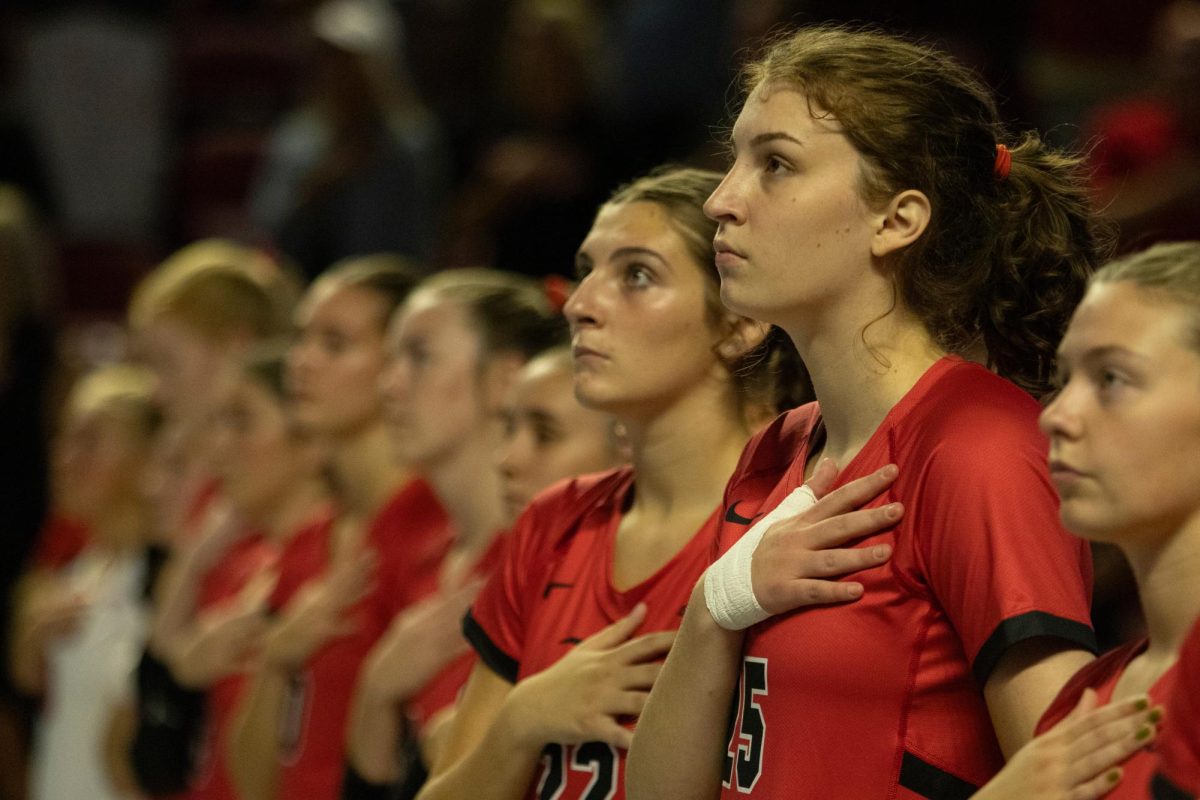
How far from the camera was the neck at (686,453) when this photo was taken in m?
2.62

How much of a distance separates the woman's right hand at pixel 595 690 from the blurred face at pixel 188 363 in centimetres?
287

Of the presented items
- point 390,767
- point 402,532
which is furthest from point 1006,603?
point 402,532

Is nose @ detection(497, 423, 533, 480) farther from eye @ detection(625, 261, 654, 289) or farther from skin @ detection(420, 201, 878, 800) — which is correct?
eye @ detection(625, 261, 654, 289)

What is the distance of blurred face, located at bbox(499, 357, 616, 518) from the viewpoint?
318 cm

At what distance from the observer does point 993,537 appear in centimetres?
185

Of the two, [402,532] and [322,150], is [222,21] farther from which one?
[402,532]

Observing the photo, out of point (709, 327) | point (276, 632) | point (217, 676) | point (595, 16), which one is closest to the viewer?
point (709, 327)

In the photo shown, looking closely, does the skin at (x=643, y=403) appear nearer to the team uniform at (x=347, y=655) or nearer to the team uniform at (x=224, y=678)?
the team uniform at (x=347, y=655)

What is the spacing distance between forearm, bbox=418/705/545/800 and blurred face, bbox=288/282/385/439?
163 centimetres

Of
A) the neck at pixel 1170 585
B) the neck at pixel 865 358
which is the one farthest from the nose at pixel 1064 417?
the neck at pixel 865 358

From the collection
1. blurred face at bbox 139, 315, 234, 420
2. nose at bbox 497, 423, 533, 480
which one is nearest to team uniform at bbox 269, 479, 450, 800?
nose at bbox 497, 423, 533, 480

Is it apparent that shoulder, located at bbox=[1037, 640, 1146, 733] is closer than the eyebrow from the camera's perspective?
Yes

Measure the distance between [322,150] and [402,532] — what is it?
2936 millimetres

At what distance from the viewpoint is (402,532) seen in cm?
383
